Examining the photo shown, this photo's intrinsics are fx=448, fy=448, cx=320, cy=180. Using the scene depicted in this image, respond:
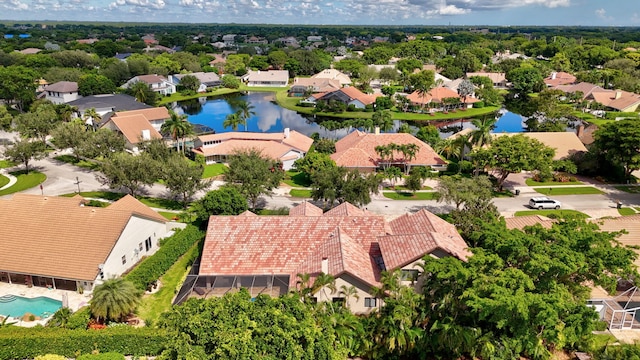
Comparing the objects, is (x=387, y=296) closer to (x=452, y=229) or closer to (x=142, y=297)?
(x=452, y=229)

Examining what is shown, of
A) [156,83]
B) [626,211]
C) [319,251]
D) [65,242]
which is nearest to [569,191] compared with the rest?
[626,211]

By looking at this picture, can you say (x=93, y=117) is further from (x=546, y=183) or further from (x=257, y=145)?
(x=546, y=183)

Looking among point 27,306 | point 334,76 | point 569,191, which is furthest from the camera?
point 334,76

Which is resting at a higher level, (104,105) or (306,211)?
(306,211)

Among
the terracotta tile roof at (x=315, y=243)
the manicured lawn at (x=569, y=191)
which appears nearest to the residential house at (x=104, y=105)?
the terracotta tile roof at (x=315, y=243)

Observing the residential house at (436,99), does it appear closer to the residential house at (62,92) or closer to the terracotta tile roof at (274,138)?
the terracotta tile roof at (274,138)

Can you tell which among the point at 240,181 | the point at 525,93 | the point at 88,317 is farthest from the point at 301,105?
the point at 88,317

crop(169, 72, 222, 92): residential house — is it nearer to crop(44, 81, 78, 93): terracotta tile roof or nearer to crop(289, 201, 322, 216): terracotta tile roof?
crop(44, 81, 78, 93): terracotta tile roof
